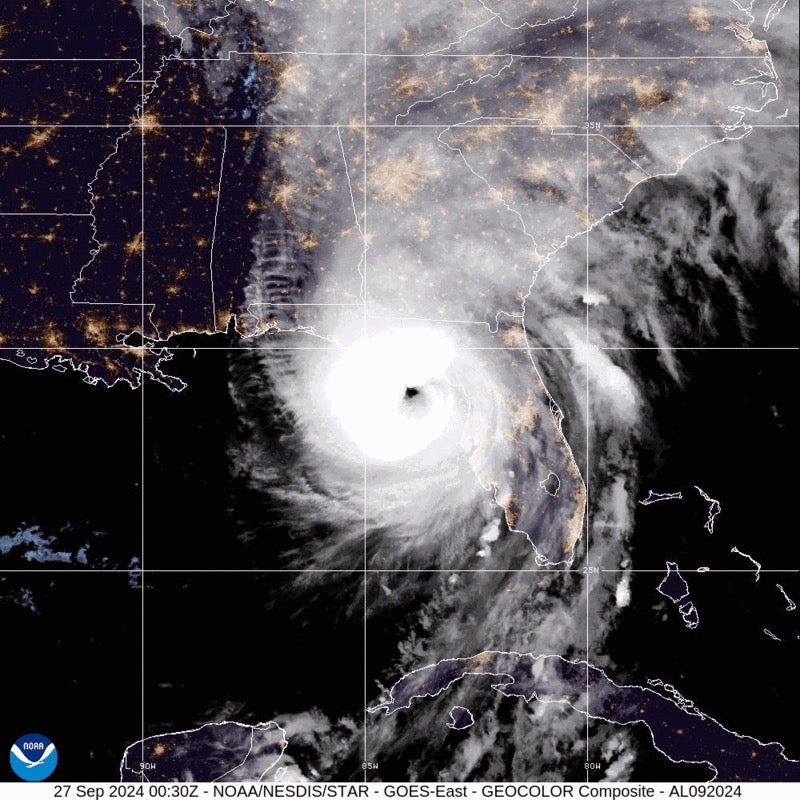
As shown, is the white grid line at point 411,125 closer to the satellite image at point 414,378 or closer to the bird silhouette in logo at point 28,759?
the satellite image at point 414,378

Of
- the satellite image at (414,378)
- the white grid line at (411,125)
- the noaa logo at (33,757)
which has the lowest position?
the noaa logo at (33,757)

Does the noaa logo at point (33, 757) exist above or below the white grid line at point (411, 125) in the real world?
below

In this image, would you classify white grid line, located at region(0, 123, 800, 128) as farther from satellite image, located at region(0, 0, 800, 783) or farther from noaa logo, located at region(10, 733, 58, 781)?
noaa logo, located at region(10, 733, 58, 781)

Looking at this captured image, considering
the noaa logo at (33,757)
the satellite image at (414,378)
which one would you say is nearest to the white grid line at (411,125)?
the satellite image at (414,378)

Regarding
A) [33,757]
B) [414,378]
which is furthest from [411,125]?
[33,757]

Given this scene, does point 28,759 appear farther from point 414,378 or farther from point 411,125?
point 411,125

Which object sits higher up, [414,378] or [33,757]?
[414,378]

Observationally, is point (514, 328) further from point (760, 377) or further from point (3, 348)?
point (3, 348)

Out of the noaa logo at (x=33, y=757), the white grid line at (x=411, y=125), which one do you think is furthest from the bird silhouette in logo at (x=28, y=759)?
the white grid line at (x=411, y=125)
